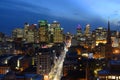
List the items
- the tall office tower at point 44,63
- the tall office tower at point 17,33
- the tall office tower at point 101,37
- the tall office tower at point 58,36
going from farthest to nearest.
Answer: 1. the tall office tower at point 17,33
2. the tall office tower at point 58,36
3. the tall office tower at point 101,37
4. the tall office tower at point 44,63

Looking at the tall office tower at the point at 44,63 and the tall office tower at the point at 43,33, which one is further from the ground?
the tall office tower at the point at 43,33

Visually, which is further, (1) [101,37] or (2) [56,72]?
(1) [101,37]

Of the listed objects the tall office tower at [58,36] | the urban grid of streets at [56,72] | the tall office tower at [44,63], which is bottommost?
the urban grid of streets at [56,72]

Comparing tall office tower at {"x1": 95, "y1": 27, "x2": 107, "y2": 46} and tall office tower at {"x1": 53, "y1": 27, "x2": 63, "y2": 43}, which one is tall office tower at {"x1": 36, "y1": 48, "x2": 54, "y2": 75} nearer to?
tall office tower at {"x1": 95, "y1": 27, "x2": 107, "y2": 46}

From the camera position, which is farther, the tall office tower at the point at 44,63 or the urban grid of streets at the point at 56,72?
the tall office tower at the point at 44,63

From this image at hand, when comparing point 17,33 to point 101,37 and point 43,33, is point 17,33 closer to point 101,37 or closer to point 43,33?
point 43,33

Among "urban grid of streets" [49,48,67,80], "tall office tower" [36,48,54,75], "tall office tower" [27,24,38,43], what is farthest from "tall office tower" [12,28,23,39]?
"tall office tower" [36,48,54,75]

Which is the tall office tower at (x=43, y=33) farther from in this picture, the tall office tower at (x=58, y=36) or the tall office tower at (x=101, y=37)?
the tall office tower at (x=101, y=37)

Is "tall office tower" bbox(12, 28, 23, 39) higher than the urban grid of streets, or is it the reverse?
"tall office tower" bbox(12, 28, 23, 39)

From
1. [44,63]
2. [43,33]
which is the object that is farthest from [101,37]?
[44,63]

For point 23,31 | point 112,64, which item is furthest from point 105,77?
point 23,31

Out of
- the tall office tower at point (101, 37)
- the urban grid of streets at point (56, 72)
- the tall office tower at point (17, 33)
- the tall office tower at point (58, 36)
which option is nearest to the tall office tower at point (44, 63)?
the urban grid of streets at point (56, 72)

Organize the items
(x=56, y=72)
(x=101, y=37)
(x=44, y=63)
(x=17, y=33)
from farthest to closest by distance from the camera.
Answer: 1. (x=17, y=33)
2. (x=101, y=37)
3. (x=44, y=63)
4. (x=56, y=72)
